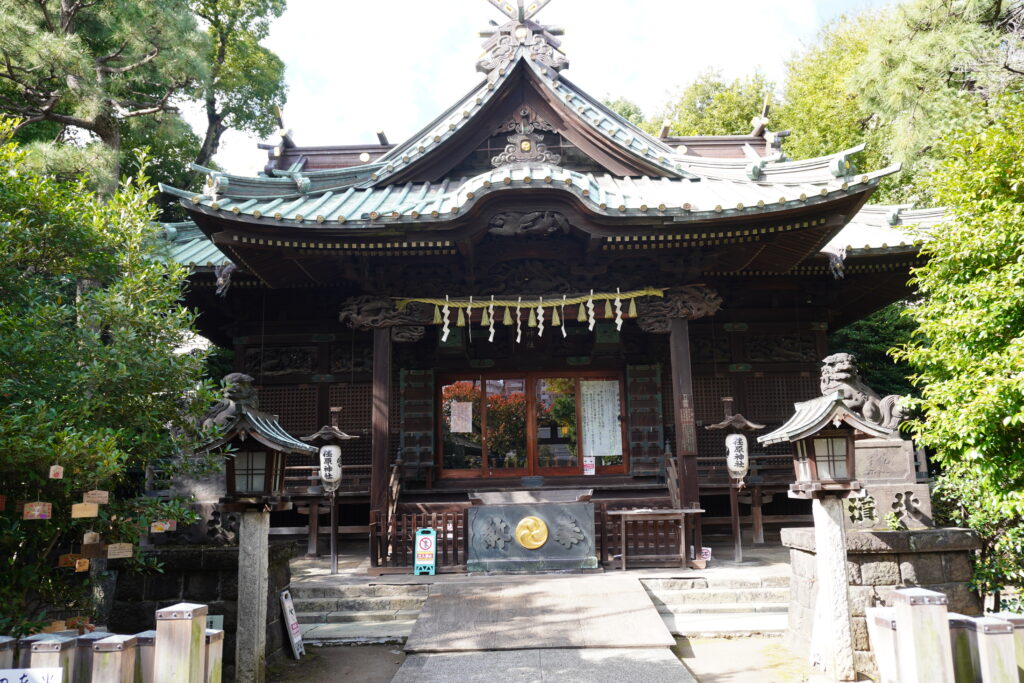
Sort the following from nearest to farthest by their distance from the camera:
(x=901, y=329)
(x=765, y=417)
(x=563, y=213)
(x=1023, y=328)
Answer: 1. (x=1023, y=328)
2. (x=563, y=213)
3. (x=765, y=417)
4. (x=901, y=329)

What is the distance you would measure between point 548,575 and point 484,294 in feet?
13.8

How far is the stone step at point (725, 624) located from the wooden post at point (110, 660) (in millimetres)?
5246

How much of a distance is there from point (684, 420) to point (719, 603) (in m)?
2.65

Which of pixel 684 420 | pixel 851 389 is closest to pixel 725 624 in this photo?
pixel 851 389

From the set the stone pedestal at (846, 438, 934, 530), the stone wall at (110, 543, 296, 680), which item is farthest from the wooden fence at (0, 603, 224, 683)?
the stone pedestal at (846, 438, 934, 530)

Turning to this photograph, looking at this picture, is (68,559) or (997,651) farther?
(68,559)

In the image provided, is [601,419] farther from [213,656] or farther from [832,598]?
[213,656]

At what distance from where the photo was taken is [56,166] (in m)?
10.4

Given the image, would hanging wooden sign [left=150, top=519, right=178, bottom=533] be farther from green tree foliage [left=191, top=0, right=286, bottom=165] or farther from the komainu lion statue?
green tree foliage [left=191, top=0, right=286, bottom=165]

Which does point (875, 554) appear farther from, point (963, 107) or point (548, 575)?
point (963, 107)

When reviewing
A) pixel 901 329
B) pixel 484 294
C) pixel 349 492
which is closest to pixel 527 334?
pixel 484 294

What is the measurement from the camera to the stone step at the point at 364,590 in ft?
27.3

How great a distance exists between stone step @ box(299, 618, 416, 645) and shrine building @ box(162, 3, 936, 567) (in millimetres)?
1391

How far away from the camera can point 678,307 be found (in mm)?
10227
